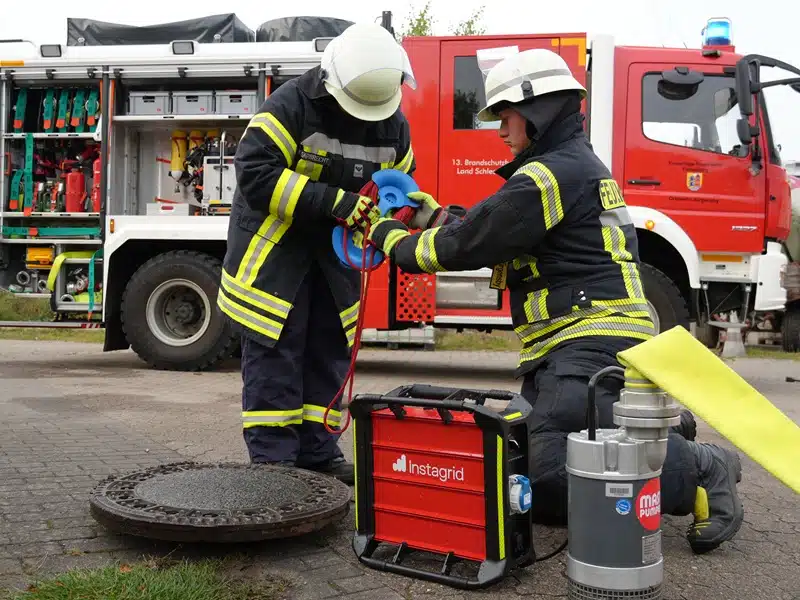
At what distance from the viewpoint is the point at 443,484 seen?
2.50 metres

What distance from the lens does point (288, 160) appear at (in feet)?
11.3

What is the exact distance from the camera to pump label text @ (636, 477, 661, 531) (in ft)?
7.16

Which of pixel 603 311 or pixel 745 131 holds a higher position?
pixel 745 131

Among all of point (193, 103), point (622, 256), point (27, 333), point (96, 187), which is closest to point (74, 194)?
point (96, 187)

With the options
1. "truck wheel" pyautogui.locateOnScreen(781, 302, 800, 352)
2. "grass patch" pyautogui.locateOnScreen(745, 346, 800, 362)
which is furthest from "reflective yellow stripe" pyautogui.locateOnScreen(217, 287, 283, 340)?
"truck wheel" pyautogui.locateOnScreen(781, 302, 800, 352)

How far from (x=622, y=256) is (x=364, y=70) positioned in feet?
3.87

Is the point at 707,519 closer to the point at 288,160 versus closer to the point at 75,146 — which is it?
the point at 288,160

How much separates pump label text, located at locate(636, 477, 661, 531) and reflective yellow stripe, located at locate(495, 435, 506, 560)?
0.37m

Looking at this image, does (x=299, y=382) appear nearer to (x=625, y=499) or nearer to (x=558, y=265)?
(x=558, y=265)

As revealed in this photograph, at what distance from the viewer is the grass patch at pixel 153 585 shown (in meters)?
2.19

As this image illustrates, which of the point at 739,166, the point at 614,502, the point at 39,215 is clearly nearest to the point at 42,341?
the point at 39,215

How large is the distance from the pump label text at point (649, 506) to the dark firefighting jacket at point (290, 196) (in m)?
1.63

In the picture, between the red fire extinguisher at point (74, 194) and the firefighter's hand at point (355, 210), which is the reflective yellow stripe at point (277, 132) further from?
the red fire extinguisher at point (74, 194)

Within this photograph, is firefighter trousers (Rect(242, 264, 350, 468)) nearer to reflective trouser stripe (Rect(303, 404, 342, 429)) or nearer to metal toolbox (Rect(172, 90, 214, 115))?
reflective trouser stripe (Rect(303, 404, 342, 429))
